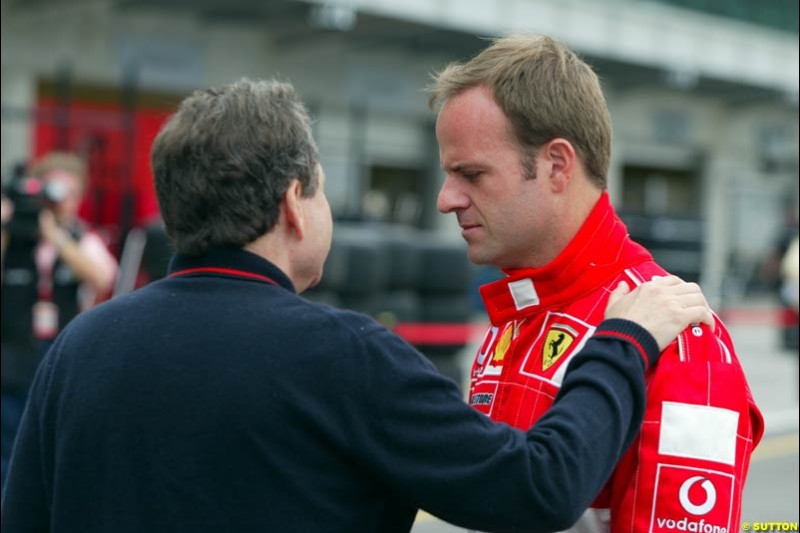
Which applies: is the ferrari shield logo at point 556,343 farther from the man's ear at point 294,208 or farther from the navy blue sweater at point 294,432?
the man's ear at point 294,208

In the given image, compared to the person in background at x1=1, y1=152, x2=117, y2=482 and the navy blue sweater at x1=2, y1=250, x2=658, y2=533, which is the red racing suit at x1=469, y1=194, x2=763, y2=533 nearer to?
the navy blue sweater at x1=2, y1=250, x2=658, y2=533

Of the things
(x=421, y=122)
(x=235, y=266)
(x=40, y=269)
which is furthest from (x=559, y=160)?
(x=421, y=122)

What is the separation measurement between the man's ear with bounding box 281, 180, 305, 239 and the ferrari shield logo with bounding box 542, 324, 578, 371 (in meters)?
0.46

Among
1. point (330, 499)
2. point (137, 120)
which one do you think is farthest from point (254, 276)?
point (137, 120)

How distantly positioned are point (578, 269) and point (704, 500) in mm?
452

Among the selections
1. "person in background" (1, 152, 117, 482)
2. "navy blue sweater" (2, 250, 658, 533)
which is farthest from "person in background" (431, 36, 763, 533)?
"person in background" (1, 152, 117, 482)

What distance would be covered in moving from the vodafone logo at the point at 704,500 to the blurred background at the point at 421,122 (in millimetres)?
3779

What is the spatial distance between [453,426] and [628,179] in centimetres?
2515

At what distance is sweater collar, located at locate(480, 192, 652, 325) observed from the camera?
6.88ft

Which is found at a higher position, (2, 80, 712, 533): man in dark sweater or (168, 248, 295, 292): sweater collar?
(168, 248, 295, 292): sweater collar

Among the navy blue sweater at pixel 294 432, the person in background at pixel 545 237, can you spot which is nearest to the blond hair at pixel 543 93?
the person in background at pixel 545 237

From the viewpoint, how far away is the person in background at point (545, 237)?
6.45 ft

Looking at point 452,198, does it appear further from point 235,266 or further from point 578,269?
point 235,266

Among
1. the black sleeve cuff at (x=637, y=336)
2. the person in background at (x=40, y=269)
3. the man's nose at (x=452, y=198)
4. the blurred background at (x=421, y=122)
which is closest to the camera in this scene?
the black sleeve cuff at (x=637, y=336)
